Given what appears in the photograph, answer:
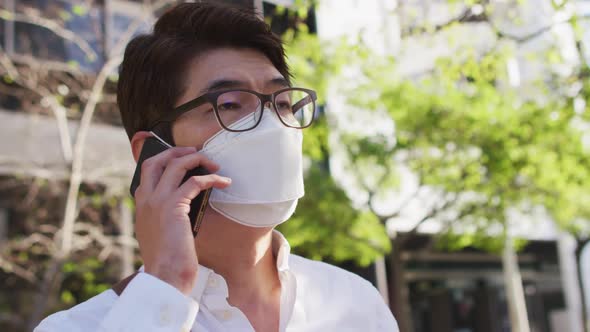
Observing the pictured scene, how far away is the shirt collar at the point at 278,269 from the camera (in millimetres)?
1806

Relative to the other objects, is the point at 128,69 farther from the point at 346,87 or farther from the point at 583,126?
the point at 583,126

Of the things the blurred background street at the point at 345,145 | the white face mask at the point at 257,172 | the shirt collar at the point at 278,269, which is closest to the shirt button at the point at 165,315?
the shirt collar at the point at 278,269

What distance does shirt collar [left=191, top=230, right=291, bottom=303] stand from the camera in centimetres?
181

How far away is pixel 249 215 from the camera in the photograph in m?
1.86

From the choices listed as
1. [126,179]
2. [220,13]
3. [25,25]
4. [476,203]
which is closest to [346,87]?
[476,203]

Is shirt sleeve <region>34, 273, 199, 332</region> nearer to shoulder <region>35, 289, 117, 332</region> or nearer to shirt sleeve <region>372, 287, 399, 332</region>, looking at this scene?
shoulder <region>35, 289, 117, 332</region>

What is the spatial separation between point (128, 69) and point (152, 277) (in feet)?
2.35

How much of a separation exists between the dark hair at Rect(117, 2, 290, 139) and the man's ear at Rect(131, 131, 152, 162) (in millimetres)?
35

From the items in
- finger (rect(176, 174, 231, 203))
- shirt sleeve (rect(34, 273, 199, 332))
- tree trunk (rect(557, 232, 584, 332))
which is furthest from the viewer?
tree trunk (rect(557, 232, 584, 332))

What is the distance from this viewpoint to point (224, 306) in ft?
5.93

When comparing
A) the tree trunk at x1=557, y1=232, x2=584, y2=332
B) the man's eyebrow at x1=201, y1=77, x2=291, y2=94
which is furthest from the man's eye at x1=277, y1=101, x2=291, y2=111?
the tree trunk at x1=557, y1=232, x2=584, y2=332

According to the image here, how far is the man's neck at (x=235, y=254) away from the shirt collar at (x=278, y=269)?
0.17 feet

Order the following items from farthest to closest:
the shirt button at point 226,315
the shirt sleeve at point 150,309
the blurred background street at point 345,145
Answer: the blurred background street at point 345,145 < the shirt button at point 226,315 < the shirt sleeve at point 150,309

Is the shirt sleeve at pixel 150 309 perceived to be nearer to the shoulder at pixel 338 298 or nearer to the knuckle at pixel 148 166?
the knuckle at pixel 148 166
